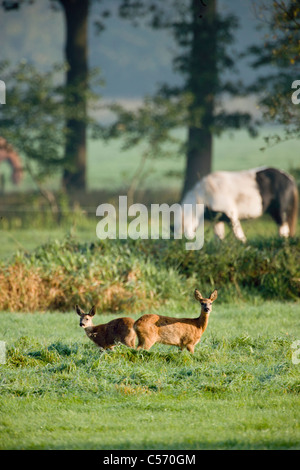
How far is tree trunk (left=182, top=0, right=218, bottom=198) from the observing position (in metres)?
20.9

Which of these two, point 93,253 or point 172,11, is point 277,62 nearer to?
point 172,11

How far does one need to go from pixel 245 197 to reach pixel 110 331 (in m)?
7.51

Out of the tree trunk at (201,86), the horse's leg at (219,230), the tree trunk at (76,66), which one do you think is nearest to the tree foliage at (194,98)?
the tree trunk at (201,86)

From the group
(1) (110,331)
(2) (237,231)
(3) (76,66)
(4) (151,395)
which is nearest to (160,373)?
(4) (151,395)

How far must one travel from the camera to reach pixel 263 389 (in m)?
6.54

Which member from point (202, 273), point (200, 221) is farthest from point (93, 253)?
point (200, 221)

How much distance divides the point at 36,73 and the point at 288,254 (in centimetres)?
1033

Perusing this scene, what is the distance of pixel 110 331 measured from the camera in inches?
292

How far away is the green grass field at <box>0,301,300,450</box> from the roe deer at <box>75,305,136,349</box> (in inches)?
5.6

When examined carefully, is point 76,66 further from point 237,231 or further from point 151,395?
point 151,395

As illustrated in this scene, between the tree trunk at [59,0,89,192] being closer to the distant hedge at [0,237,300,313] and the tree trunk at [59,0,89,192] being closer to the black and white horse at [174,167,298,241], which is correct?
the black and white horse at [174,167,298,241]
